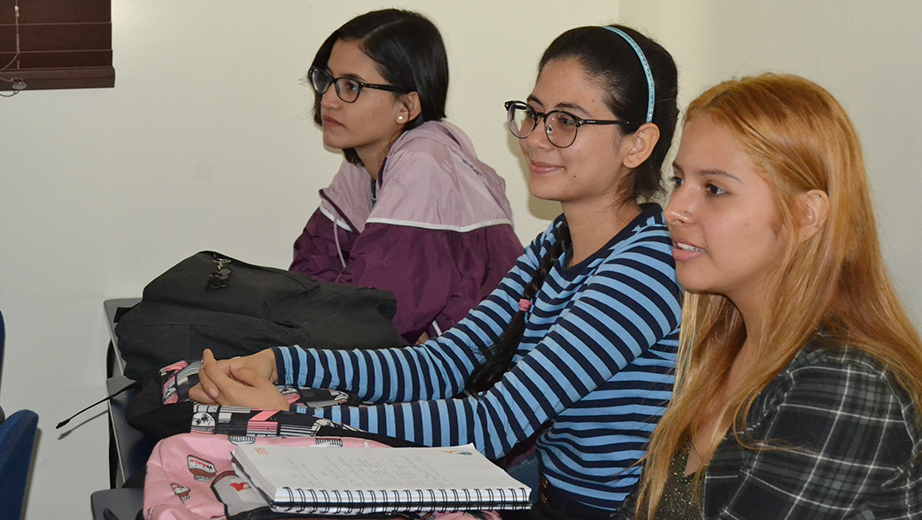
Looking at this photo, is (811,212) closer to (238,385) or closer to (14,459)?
(238,385)

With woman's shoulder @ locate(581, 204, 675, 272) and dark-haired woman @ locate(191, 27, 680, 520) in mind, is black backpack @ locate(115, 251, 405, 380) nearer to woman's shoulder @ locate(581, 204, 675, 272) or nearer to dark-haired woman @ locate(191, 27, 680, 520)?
dark-haired woman @ locate(191, 27, 680, 520)

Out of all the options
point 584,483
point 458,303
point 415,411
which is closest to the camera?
point 415,411

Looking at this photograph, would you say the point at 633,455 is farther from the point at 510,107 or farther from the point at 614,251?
the point at 510,107

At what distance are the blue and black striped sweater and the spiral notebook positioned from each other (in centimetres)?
21

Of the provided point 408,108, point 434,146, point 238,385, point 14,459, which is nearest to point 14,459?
point 14,459

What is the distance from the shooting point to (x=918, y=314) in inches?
62.8

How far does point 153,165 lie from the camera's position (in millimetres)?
2594

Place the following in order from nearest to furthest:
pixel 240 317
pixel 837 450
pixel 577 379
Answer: pixel 837 450 → pixel 577 379 → pixel 240 317

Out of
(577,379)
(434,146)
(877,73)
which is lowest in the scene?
(577,379)

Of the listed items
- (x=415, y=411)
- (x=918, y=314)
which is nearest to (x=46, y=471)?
(x=415, y=411)

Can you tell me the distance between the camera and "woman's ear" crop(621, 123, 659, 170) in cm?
146

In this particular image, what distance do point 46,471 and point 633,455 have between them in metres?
1.97

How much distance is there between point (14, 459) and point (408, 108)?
1.33m

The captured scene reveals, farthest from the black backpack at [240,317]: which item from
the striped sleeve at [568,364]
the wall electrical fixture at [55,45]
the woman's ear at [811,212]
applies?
the wall electrical fixture at [55,45]
